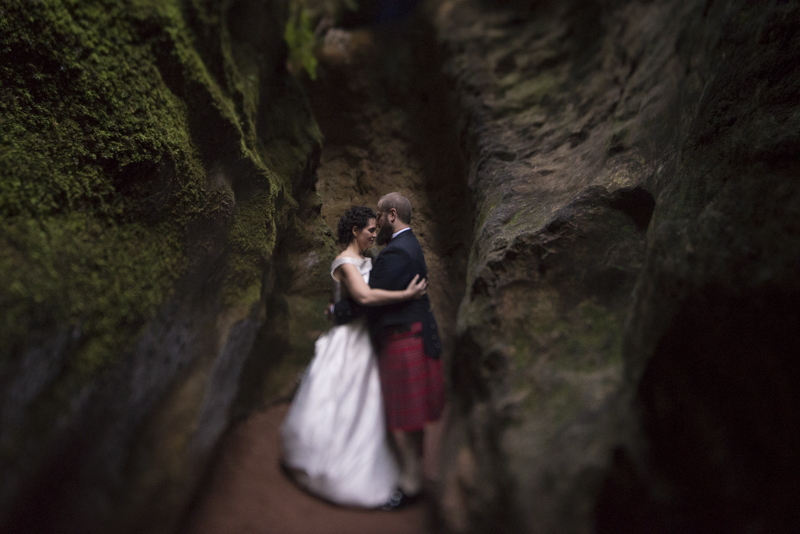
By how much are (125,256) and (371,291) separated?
1.25 m

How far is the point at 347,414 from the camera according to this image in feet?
7.70

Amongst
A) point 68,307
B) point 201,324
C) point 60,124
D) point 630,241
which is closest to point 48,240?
point 68,307

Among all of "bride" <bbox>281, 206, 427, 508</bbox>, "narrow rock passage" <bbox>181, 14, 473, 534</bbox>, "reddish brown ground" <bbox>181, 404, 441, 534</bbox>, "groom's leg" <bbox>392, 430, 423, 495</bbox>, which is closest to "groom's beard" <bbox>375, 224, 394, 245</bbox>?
"bride" <bbox>281, 206, 427, 508</bbox>

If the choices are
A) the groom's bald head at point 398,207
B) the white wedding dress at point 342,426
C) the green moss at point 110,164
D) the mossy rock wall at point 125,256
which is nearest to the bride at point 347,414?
the white wedding dress at point 342,426

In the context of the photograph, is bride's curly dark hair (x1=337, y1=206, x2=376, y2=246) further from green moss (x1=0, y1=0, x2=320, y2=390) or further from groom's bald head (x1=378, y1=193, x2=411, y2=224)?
green moss (x1=0, y1=0, x2=320, y2=390)

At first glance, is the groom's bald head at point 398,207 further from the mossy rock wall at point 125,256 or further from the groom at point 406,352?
the mossy rock wall at point 125,256

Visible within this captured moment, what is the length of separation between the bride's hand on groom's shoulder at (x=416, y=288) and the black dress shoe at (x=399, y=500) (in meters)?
1.04

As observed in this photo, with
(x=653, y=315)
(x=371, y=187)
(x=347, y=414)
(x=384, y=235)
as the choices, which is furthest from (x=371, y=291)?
(x=653, y=315)

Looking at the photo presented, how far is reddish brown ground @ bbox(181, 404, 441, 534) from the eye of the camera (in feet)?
6.24

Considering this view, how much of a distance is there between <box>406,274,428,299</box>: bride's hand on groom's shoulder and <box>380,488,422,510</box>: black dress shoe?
41.0 inches

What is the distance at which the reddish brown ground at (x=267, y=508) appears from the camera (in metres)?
1.90

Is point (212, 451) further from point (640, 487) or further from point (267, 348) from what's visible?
point (640, 487)

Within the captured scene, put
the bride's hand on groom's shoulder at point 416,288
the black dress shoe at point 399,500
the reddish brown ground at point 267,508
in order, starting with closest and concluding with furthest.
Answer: the reddish brown ground at point 267,508 < the black dress shoe at point 399,500 < the bride's hand on groom's shoulder at point 416,288

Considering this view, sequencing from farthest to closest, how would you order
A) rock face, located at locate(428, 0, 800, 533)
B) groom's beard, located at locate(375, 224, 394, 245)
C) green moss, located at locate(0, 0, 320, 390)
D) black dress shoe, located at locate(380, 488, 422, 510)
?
groom's beard, located at locate(375, 224, 394, 245) < black dress shoe, located at locate(380, 488, 422, 510) < green moss, located at locate(0, 0, 320, 390) < rock face, located at locate(428, 0, 800, 533)
